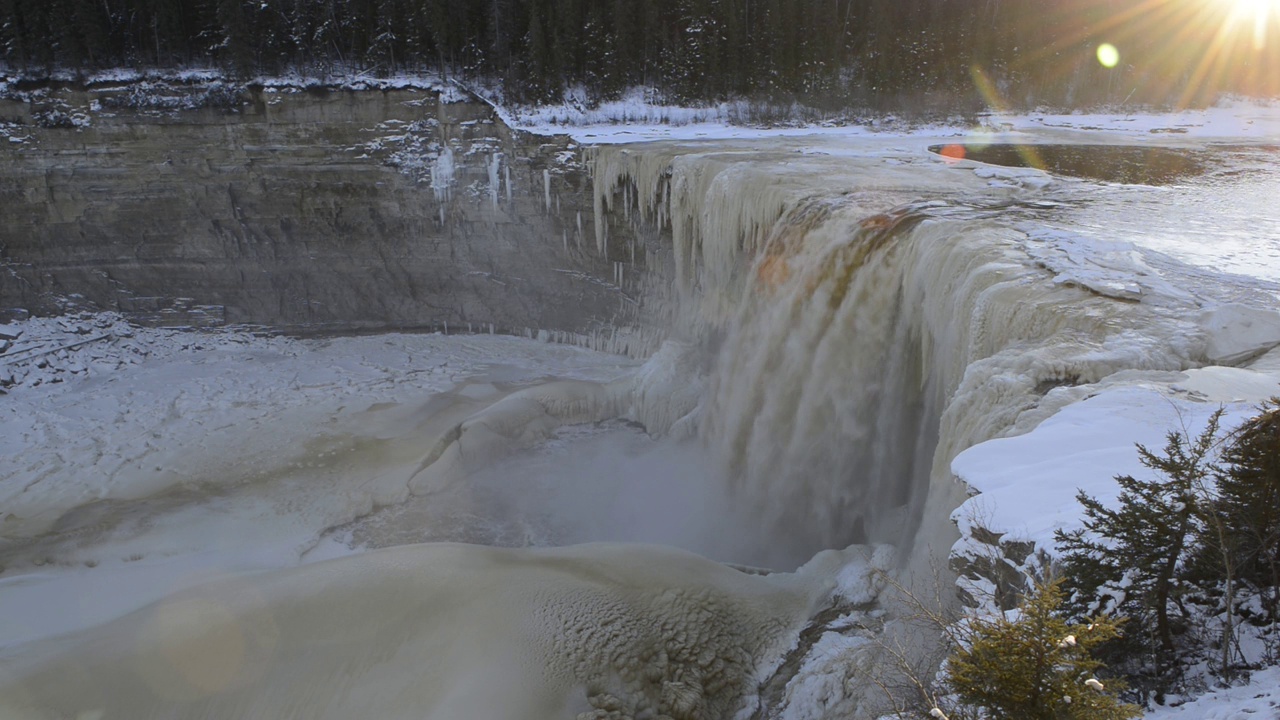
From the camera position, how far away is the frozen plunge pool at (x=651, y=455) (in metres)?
7.86

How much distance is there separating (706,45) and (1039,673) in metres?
31.0

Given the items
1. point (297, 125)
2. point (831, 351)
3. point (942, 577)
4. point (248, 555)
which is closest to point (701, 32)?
point (297, 125)

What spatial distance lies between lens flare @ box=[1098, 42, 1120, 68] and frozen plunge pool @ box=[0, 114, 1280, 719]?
1392 centimetres

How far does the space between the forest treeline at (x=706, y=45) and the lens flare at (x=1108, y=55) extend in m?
0.29

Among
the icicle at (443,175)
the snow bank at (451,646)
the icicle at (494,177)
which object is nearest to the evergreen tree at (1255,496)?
the snow bank at (451,646)

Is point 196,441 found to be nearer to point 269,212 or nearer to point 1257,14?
point 269,212

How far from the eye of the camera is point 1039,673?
3.49 metres

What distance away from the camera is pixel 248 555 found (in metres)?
12.8

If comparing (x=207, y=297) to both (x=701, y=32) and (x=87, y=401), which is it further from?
(x=701, y=32)

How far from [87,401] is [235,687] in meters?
14.9

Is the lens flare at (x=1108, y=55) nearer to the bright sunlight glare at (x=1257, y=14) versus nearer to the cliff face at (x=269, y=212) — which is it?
the bright sunlight glare at (x=1257, y=14)

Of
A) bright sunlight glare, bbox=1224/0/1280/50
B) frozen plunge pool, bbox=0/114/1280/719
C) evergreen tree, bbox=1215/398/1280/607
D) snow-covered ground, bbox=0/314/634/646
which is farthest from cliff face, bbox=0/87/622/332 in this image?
bright sunlight glare, bbox=1224/0/1280/50

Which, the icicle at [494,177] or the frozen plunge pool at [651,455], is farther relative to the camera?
the icicle at [494,177]

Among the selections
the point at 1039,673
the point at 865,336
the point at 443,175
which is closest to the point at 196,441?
the point at 443,175
